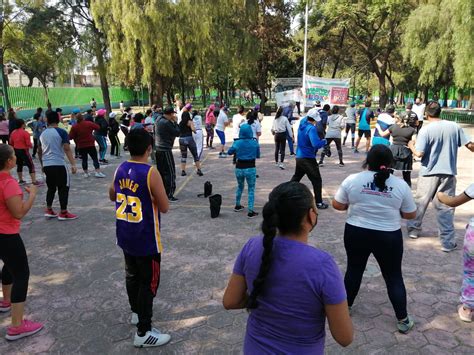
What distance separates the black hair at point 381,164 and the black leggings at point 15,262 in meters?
3.13

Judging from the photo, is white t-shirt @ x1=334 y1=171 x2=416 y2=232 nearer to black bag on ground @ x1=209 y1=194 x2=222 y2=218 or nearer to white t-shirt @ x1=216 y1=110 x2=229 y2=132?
black bag on ground @ x1=209 y1=194 x2=222 y2=218

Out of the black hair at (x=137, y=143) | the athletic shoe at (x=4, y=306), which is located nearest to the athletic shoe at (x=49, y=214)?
the athletic shoe at (x=4, y=306)

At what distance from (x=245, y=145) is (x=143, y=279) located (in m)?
3.55

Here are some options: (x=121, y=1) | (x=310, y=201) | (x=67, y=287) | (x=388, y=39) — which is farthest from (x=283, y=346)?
(x=388, y=39)

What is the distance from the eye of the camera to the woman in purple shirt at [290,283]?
5.14 feet

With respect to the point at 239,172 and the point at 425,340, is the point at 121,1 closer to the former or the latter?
the point at 239,172

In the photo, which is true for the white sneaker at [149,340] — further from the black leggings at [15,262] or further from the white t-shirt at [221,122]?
the white t-shirt at [221,122]

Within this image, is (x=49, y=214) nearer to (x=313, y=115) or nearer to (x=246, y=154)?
(x=246, y=154)

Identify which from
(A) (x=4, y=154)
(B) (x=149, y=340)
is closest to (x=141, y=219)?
(B) (x=149, y=340)

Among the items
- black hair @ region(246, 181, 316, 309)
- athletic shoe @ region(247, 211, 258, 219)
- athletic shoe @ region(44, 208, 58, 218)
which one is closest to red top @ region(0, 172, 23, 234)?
black hair @ region(246, 181, 316, 309)

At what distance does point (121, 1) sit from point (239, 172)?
17096 mm

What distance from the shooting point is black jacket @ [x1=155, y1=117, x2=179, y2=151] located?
24.9 feet

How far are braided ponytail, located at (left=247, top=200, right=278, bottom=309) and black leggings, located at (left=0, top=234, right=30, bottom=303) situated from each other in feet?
8.25

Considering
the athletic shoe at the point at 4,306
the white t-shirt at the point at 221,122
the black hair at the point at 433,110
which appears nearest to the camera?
the athletic shoe at the point at 4,306
